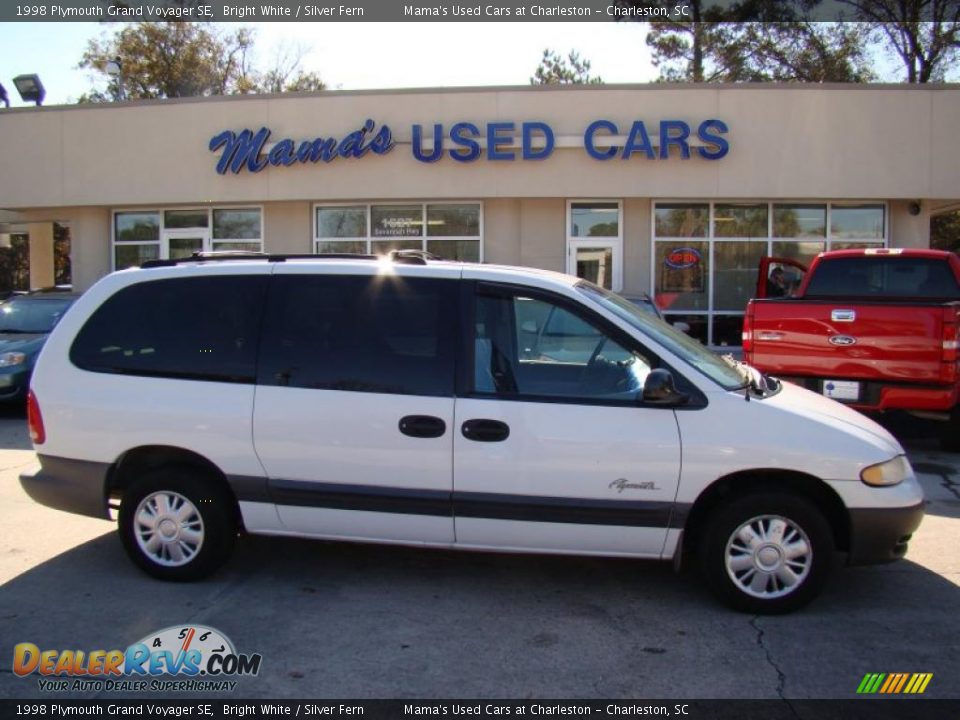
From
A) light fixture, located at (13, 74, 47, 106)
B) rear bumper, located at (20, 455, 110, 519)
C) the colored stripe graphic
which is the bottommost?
the colored stripe graphic

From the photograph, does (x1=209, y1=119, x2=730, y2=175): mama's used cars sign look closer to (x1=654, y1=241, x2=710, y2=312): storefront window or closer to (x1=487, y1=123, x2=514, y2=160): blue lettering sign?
(x1=487, y1=123, x2=514, y2=160): blue lettering sign

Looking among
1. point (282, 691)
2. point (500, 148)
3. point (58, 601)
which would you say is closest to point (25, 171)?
point (500, 148)

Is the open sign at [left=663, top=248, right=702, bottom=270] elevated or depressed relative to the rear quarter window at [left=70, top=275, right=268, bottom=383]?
elevated

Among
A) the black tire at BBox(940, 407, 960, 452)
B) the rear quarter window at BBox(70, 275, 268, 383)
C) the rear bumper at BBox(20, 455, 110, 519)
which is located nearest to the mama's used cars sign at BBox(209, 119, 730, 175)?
the black tire at BBox(940, 407, 960, 452)

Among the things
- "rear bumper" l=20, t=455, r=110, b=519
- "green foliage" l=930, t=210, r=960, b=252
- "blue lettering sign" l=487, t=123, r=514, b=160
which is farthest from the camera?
"green foliage" l=930, t=210, r=960, b=252

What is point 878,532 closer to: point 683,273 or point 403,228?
point 683,273

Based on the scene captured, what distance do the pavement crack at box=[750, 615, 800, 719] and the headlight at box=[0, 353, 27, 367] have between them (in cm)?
955

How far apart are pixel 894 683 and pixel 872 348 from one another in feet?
14.9

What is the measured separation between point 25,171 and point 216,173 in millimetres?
4515

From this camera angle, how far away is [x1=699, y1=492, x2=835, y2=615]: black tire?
4.11m

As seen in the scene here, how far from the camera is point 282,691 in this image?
3455 mm

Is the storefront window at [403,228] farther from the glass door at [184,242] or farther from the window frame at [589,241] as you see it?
the glass door at [184,242]

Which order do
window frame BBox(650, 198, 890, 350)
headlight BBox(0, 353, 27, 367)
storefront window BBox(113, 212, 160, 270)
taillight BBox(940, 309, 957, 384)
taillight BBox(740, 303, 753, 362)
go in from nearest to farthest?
taillight BBox(940, 309, 957, 384) < taillight BBox(740, 303, 753, 362) < headlight BBox(0, 353, 27, 367) < window frame BBox(650, 198, 890, 350) < storefront window BBox(113, 212, 160, 270)

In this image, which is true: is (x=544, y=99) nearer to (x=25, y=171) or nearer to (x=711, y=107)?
(x=711, y=107)
